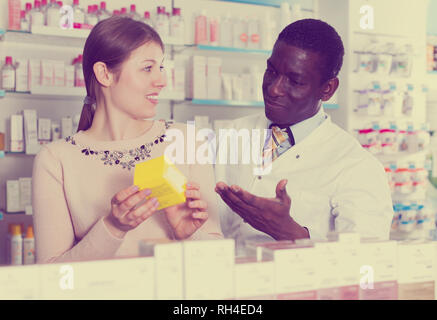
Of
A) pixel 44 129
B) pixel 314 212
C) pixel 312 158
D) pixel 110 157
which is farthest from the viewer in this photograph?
pixel 44 129

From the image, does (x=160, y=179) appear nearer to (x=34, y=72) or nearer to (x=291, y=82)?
(x=291, y=82)

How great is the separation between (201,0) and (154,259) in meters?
3.41

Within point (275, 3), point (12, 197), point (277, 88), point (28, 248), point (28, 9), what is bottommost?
point (28, 248)

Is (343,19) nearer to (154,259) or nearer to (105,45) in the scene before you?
(105,45)

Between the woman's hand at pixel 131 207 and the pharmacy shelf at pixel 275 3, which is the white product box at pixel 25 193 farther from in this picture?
the woman's hand at pixel 131 207

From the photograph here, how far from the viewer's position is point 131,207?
1.20m

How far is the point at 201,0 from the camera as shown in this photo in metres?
4.05

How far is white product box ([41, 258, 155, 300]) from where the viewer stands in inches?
35.4

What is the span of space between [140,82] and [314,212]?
0.77 m

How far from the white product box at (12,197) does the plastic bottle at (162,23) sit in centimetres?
138

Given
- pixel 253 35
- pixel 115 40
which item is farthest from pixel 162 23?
pixel 115 40

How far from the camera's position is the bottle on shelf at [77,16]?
3.40 metres

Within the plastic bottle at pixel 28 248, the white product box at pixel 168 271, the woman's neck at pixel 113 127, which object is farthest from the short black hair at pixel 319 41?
the plastic bottle at pixel 28 248
